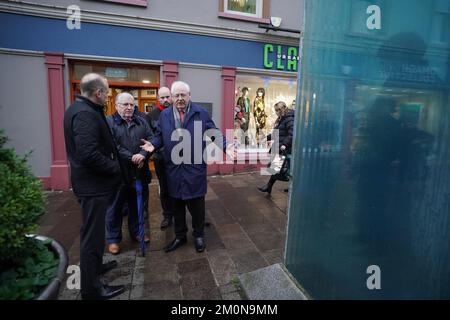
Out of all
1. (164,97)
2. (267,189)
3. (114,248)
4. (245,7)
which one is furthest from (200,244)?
(245,7)

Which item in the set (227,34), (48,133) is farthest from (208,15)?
(48,133)

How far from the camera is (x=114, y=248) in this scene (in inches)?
125

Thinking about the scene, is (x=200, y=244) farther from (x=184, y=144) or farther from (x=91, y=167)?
(x=91, y=167)

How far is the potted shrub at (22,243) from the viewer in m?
1.59

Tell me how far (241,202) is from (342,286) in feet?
9.84

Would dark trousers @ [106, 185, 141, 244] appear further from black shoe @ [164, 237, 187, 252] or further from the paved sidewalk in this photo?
black shoe @ [164, 237, 187, 252]

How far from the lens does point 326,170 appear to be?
6.98 ft

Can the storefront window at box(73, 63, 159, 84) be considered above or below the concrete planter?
above

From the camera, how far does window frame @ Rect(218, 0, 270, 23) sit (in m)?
6.51

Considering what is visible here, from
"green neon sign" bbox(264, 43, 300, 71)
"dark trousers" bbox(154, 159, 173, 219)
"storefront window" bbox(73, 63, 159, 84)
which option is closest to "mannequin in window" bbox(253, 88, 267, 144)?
"green neon sign" bbox(264, 43, 300, 71)


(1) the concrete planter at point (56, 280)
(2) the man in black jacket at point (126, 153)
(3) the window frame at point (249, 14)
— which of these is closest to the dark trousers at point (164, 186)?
(2) the man in black jacket at point (126, 153)

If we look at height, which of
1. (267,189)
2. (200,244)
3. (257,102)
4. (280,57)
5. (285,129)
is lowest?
(200,244)

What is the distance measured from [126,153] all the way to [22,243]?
140 centimetres

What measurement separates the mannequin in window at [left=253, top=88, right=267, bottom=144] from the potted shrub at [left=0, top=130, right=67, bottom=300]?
6.48 meters
